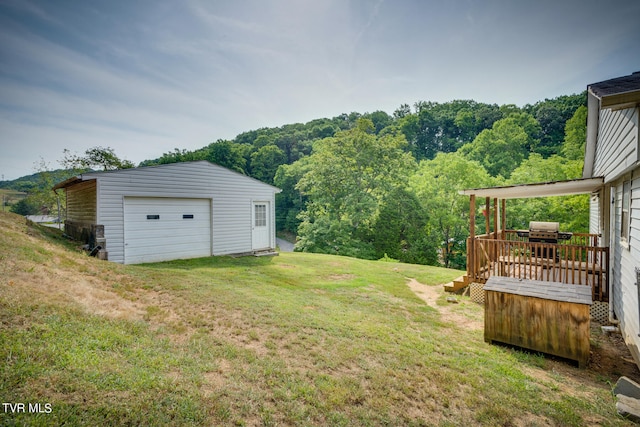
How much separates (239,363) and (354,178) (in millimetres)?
19013

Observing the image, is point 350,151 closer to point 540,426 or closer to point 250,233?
point 250,233

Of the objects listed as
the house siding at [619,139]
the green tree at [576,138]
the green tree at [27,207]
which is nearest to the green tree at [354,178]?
the green tree at [576,138]

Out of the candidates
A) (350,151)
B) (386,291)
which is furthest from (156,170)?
(350,151)

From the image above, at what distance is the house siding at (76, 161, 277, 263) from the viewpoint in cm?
831

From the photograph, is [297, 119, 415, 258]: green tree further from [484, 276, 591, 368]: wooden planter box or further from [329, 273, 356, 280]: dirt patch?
[484, 276, 591, 368]: wooden planter box

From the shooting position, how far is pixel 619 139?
4.75 metres

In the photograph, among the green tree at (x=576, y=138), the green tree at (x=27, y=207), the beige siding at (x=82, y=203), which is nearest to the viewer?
the beige siding at (x=82, y=203)

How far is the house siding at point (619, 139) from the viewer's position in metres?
3.78

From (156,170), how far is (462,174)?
2017 cm

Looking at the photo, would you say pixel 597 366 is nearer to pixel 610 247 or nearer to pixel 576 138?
pixel 610 247

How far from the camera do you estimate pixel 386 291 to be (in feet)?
24.8

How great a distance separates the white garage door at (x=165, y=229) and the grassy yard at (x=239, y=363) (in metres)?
3.16

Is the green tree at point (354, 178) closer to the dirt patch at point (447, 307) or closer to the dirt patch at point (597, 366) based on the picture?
the dirt patch at point (447, 307)

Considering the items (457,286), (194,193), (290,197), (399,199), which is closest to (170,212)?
(194,193)
